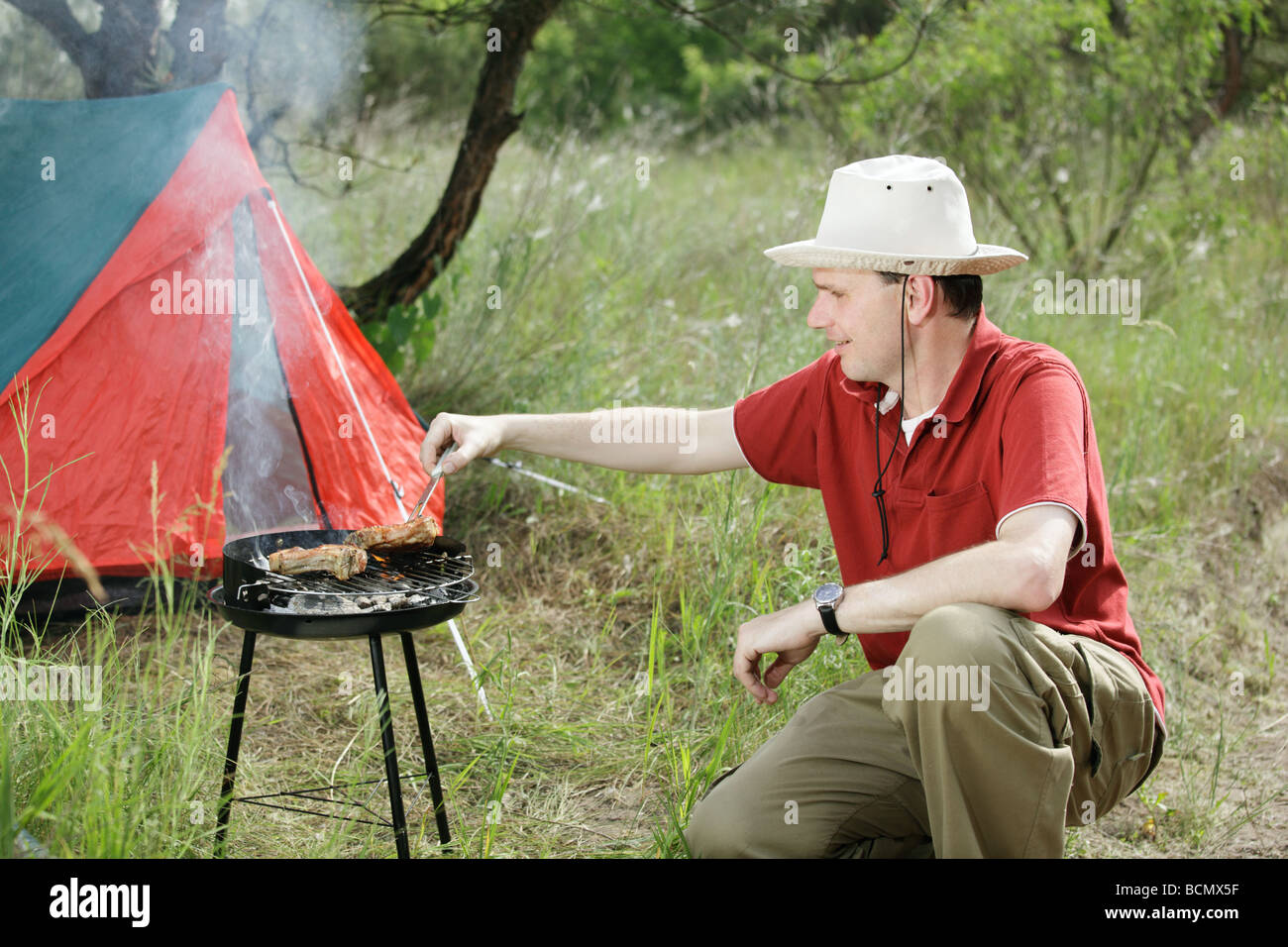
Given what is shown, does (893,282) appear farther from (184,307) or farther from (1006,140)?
(1006,140)

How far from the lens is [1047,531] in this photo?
2094 mm

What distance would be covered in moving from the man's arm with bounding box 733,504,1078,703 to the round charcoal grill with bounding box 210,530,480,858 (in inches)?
25.4

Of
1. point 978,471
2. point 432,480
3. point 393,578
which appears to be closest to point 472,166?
point 432,480

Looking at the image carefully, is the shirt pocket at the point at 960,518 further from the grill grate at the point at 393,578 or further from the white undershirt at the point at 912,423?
the grill grate at the point at 393,578

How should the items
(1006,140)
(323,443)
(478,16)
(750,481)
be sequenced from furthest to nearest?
(1006,140) < (478,16) < (750,481) < (323,443)

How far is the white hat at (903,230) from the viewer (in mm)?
2451

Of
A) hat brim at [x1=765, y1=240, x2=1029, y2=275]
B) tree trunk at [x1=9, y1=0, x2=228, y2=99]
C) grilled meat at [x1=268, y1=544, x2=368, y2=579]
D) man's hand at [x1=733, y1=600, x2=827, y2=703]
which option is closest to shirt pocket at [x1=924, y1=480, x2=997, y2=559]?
man's hand at [x1=733, y1=600, x2=827, y2=703]

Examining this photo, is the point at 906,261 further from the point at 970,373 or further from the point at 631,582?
the point at 631,582

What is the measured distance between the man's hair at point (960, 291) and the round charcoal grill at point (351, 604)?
1.18 meters

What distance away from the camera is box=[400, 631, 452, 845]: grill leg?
2.51 meters
